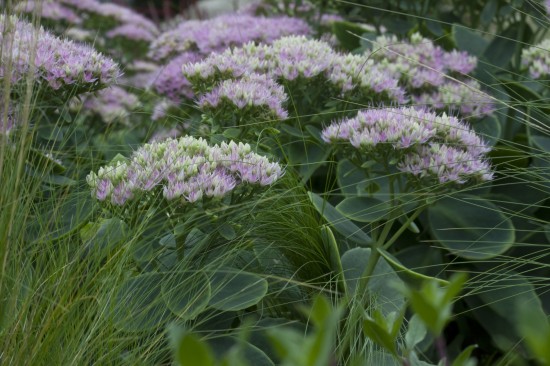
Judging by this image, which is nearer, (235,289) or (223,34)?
(235,289)

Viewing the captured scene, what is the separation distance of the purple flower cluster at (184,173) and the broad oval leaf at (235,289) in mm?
168

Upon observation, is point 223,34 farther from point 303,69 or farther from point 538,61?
point 538,61

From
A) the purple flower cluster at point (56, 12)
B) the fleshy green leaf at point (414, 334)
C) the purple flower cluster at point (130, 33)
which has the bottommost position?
the purple flower cluster at point (130, 33)

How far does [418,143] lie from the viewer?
1694 millimetres

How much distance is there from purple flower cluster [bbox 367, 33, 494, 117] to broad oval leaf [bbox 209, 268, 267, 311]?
84cm

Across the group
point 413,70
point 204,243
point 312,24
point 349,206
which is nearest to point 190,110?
point 312,24

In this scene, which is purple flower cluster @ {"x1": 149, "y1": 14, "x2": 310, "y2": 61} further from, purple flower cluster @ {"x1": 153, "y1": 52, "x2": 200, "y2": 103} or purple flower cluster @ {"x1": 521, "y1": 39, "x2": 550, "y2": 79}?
purple flower cluster @ {"x1": 521, "y1": 39, "x2": 550, "y2": 79}

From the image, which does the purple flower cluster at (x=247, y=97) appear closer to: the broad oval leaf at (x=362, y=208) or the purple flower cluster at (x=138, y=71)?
the broad oval leaf at (x=362, y=208)

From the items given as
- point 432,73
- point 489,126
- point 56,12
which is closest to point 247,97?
point 432,73

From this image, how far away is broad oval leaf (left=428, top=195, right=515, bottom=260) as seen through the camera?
76.5 inches

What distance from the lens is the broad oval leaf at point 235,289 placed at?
150 centimetres

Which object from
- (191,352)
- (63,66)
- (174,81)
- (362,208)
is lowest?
(174,81)

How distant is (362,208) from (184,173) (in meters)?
0.53

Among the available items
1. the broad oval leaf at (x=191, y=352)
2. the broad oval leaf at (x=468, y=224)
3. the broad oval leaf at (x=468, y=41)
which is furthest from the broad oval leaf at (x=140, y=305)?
the broad oval leaf at (x=468, y=41)
